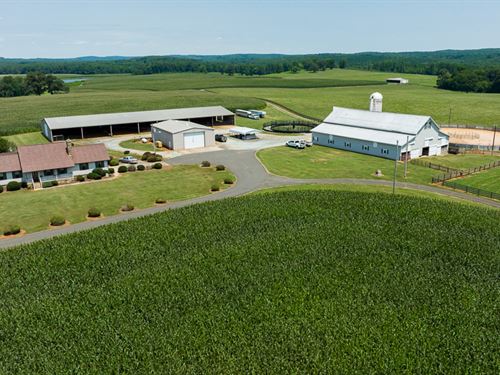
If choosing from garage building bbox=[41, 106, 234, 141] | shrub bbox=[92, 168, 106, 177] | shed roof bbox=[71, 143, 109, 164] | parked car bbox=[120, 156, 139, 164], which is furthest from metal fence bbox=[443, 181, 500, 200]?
garage building bbox=[41, 106, 234, 141]

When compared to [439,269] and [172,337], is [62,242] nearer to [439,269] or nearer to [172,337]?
[172,337]

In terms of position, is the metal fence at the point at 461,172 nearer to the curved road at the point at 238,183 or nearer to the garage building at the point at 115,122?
the curved road at the point at 238,183

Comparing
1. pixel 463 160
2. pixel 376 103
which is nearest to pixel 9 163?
pixel 376 103

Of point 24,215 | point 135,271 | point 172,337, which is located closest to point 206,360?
point 172,337

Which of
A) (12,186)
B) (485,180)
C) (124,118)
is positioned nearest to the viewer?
(12,186)

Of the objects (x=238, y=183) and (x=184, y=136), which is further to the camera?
(x=184, y=136)

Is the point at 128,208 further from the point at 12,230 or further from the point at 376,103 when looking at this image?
the point at 376,103
